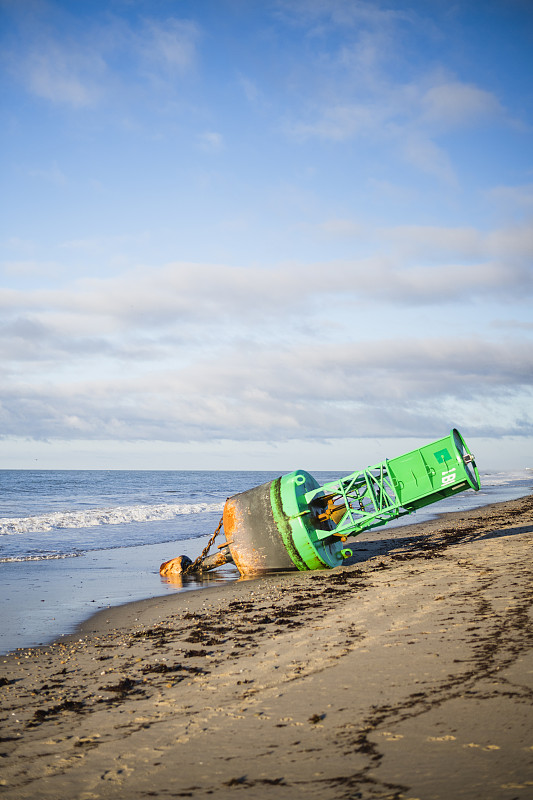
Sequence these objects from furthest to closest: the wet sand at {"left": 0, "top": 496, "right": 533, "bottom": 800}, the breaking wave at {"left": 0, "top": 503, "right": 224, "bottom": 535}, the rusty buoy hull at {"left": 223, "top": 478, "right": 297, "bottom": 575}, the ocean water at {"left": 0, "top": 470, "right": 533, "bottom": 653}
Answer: the breaking wave at {"left": 0, "top": 503, "right": 224, "bottom": 535}, the rusty buoy hull at {"left": 223, "top": 478, "right": 297, "bottom": 575}, the ocean water at {"left": 0, "top": 470, "right": 533, "bottom": 653}, the wet sand at {"left": 0, "top": 496, "right": 533, "bottom": 800}

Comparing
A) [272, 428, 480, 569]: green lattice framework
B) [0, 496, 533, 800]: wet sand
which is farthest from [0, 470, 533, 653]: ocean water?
[272, 428, 480, 569]: green lattice framework

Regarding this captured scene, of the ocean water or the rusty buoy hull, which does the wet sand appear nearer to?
the ocean water

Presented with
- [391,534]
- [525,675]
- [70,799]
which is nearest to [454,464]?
[525,675]

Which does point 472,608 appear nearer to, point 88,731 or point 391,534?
point 88,731

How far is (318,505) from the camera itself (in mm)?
12273

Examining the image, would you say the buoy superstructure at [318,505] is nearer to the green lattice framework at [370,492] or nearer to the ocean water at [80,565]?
the green lattice framework at [370,492]

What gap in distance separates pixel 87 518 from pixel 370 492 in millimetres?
18518

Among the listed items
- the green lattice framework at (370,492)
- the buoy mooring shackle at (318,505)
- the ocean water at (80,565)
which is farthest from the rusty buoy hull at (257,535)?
the ocean water at (80,565)

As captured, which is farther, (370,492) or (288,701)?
(370,492)

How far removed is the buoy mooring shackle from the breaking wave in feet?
43.7

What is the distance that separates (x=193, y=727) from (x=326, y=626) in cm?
326

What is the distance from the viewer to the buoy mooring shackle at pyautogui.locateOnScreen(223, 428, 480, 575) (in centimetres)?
1182

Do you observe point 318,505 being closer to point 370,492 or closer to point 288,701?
point 370,492

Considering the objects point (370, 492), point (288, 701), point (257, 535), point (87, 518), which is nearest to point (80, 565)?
point (257, 535)
